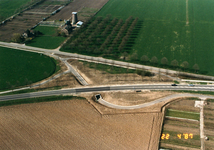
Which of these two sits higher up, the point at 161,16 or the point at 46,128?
the point at 161,16

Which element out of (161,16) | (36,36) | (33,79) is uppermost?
(161,16)

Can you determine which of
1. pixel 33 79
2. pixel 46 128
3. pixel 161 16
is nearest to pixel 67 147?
pixel 46 128

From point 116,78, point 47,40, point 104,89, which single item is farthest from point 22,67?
point 116,78

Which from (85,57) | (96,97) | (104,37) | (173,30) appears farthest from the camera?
(173,30)

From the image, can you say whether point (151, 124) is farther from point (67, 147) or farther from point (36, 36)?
point (36, 36)

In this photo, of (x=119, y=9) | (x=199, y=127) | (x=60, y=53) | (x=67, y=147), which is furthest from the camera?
(x=119, y=9)

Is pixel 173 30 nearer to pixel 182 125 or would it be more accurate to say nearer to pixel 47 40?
pixel 182 125
